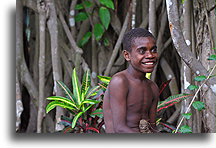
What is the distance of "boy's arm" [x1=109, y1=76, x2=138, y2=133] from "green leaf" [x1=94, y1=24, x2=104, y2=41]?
1001mm

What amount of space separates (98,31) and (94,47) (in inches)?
5.0

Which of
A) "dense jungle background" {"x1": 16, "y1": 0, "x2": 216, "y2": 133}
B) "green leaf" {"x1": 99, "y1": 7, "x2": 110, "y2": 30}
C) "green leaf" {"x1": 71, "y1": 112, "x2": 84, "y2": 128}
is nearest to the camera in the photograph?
"green leaf" {"x1": 71, "y1": 112, "x2": 84, "y2": 128}

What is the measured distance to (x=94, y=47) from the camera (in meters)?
2.34

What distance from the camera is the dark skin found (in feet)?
4.15

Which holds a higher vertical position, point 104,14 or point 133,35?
point 104,14

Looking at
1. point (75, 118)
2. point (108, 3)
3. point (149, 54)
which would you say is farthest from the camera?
point (108, 3)

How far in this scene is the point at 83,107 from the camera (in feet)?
5.74

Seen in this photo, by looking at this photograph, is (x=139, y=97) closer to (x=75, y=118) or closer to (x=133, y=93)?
(x=133, y=93)

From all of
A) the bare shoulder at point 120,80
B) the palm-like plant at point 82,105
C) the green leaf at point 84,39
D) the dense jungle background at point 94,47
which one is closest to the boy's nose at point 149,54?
the bare shoulder at point 120,80

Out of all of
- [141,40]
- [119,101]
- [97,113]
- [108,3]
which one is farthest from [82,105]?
[108,3]

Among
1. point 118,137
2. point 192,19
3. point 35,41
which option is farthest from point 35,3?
point 118,137

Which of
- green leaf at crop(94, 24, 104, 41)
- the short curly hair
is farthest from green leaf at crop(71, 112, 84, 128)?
green leaf at crop(94, 24, 104, 41)

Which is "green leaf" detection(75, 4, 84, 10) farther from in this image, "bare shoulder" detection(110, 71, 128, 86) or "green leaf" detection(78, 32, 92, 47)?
"bare shoulder" detection(110, 71, 128, 86)
